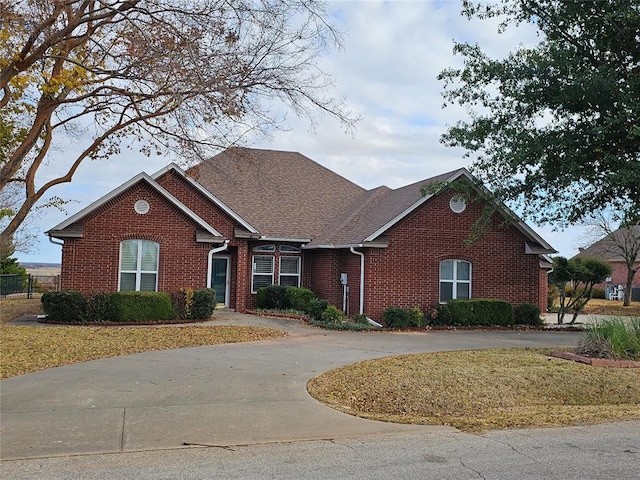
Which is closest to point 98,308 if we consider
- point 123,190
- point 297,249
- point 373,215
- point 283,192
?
point 123,190

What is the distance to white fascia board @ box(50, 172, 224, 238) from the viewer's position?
19.2 m

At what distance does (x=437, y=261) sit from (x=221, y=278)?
27.2 feet

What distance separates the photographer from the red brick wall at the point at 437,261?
19953mm

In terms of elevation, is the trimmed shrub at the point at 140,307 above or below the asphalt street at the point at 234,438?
above

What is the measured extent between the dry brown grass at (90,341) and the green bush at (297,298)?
4.76m

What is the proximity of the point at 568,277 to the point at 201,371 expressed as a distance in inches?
560

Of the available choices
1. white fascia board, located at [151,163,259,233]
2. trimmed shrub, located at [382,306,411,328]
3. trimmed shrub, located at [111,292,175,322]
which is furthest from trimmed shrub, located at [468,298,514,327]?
trimmed shrub, located at [111,292,175,322]

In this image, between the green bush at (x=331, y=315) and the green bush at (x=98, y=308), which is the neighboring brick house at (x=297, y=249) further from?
the green bush at (x=98, y=308)

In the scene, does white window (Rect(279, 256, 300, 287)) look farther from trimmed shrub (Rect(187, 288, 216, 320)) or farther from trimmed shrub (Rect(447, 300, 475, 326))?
trimmed shrub (Rect(447, 300, 475, 326))

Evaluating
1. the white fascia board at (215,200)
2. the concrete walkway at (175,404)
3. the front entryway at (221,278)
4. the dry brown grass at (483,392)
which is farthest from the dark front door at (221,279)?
the dry brown grass at (483,392)

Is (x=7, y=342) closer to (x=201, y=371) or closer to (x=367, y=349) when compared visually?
(x=201, y=371)

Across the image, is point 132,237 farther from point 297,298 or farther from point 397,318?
point 397,318

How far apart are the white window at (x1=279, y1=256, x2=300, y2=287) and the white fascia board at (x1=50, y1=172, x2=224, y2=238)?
153 inches

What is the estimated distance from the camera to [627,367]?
1109 centimetres
